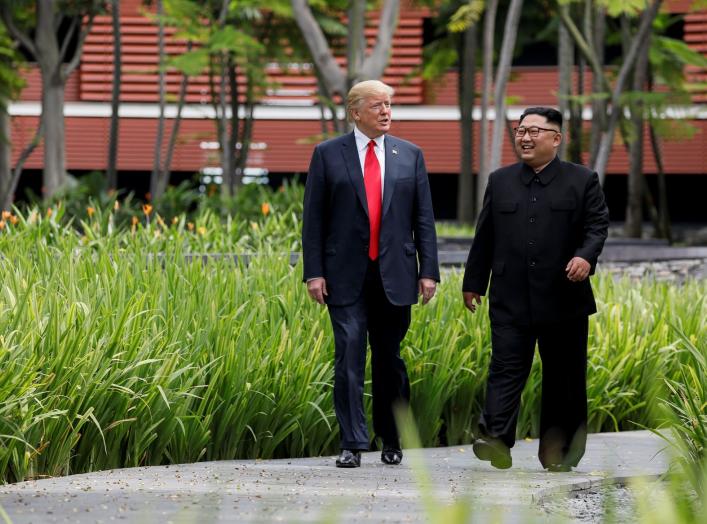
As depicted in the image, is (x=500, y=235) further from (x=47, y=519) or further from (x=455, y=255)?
(x=455, y=255)

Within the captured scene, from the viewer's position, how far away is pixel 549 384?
21.4ft

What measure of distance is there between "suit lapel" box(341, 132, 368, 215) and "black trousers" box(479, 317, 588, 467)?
0.85 m

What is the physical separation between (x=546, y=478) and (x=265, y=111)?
28315 millimetres

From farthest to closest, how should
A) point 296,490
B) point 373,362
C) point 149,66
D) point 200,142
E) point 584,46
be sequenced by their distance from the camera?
point 149,66, point 200,142, point 584,46, point 373,362, point 296,490

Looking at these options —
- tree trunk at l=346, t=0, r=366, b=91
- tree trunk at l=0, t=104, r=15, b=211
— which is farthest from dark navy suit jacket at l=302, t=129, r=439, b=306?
tree trunk at l=0, t=104, r=15, b=211

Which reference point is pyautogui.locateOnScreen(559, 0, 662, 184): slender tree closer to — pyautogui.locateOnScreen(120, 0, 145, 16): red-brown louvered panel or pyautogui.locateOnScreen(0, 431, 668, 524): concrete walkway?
pyautogui.locateOnScreen(0, 431, 668, 524): concrete walkway

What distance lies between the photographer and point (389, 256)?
21.4 ft

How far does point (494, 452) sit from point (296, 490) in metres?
1.22

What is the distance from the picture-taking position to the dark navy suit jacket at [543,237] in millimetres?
6387

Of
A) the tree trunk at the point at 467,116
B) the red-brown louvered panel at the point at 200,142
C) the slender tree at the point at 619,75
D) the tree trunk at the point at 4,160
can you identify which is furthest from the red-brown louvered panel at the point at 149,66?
the slender tree at the point at 619,75

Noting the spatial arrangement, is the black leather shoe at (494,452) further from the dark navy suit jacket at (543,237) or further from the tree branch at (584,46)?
the tree branch at (584,46)

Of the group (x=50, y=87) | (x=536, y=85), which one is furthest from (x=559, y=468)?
(x=536, y=85)

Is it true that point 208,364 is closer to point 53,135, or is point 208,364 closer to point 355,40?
point 355,40

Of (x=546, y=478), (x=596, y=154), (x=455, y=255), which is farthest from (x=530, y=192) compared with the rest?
(x=596, y=154)
